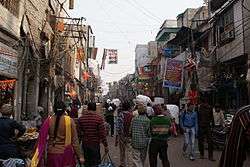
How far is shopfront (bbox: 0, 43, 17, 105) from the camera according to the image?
51.4 feet

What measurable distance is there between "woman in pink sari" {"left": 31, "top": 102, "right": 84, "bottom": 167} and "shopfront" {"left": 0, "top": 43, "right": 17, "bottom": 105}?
27.5 ft

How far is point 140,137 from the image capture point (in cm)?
974

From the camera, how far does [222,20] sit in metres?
26.1

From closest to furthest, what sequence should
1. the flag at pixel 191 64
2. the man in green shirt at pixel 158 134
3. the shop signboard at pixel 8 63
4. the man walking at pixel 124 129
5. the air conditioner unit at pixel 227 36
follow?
the man in green shirt at pixel 158 134, the man walking at pixel 124 129, the shop signboard at pixel 8 63, the air conditioner unit at pixel 227 36, the flag at pixel 191 64

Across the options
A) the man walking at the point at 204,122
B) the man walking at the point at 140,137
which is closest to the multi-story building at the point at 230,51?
the man walking at the point at 204,122

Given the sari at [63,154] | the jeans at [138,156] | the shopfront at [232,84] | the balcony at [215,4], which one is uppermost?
the balcony at [215,4]

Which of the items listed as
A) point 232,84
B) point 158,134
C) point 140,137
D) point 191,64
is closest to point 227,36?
point 232,84

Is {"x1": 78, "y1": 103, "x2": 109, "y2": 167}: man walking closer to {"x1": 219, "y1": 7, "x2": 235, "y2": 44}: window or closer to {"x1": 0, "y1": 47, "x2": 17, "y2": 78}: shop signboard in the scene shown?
{"x1": 0, "y1": 47, "x2": 17, "y2": 78}: shop signboard

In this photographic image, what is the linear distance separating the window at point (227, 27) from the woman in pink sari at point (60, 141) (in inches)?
706

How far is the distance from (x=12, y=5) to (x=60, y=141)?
11.8 metres

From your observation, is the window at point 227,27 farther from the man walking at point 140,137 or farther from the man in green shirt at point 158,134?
the man walking at point 140,137

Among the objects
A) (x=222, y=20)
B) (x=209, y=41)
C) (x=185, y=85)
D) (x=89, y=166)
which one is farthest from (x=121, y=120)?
(x=185, y=85)

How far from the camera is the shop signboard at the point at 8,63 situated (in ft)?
51.3

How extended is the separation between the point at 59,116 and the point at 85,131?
2329 mm
